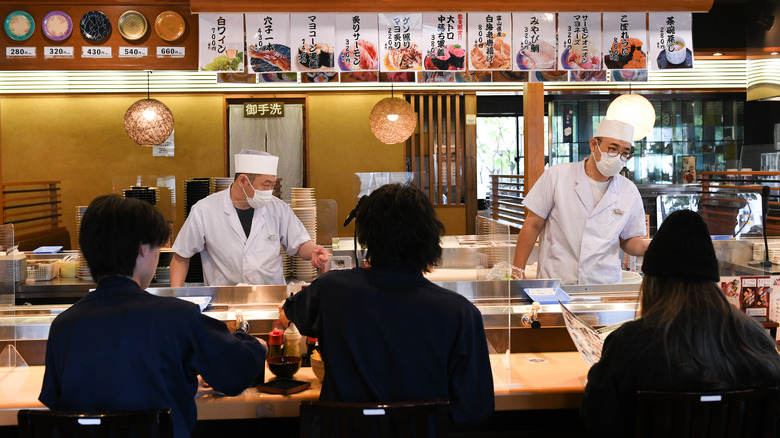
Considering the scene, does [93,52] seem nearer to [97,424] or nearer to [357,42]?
[357,42]

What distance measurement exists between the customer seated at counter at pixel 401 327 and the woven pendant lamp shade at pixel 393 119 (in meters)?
5.35

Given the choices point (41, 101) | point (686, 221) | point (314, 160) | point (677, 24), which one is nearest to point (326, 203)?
point (677, 24)

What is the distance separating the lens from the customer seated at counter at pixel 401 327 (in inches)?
69.0

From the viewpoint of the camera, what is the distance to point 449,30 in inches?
156

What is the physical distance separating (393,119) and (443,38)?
314 centimetres

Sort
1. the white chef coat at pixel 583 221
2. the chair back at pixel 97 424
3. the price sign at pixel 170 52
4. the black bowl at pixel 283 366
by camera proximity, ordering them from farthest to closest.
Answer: the price sign at pixel 170 52
the white chef coat at pixel 583 221
the black bowl at pixel 283 366
the chair back at pixel 97 424

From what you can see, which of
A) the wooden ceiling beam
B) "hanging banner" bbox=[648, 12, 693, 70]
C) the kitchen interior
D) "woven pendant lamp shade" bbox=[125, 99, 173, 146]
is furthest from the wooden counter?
"woven pendant lamp shade" bbox=[125, 99, 173, 146]

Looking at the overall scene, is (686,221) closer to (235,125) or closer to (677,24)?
(677,24)

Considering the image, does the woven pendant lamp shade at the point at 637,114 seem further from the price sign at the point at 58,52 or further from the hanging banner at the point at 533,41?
the price sign at the point at 58,52

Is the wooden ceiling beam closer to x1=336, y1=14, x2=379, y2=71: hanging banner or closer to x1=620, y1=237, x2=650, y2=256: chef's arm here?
x1=336, y1=14, x2=379, y2=71: hanging banner

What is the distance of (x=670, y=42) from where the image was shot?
4.02m

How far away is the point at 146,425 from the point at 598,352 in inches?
52.6

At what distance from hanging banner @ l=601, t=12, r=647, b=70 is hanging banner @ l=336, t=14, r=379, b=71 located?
131 centimetres

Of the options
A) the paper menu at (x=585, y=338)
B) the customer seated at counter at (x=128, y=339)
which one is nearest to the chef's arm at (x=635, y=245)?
the paper menu at (x=585, y=338)
